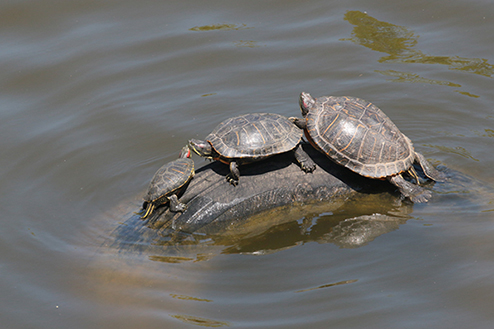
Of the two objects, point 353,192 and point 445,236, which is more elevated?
point 353,192

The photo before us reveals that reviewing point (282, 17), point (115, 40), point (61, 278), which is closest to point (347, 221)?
point (61, 278)

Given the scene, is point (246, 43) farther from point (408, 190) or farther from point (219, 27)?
point (408, 190)

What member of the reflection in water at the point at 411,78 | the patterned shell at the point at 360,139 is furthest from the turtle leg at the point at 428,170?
the reflection in water at the point at 411,78

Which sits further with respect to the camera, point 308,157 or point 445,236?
point 308,157

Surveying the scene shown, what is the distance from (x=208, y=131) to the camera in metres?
6.55

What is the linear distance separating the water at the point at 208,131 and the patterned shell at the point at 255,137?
2.85ft

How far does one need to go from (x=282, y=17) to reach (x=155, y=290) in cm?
656

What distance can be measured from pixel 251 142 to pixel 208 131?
2.23 meters

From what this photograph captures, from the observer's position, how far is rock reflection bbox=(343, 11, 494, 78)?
287 inches

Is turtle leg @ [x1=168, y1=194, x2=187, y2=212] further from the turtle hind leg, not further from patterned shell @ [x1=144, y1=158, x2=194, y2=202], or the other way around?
the turtle hind leg

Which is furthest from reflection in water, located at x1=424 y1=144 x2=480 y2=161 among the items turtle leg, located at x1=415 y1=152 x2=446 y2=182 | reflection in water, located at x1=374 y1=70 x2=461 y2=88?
reflection in water, located at x1=374 y1=70 x2=461 y2=88

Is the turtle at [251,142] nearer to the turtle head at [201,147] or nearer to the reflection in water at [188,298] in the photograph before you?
the turtle head at [201,147]

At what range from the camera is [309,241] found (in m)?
4.51

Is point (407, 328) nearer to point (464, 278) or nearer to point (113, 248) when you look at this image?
point (464, 278)
